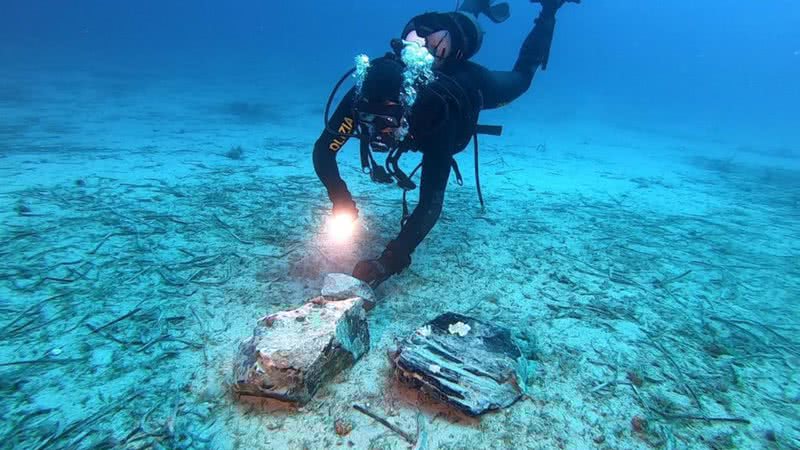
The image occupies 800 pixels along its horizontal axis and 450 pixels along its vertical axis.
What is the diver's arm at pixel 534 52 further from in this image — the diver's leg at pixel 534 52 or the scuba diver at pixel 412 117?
the scuba diver at pixel 412 117

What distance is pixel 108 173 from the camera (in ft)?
20.8

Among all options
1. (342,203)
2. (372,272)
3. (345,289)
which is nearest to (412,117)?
(342,203)

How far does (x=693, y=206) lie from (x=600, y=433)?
24.2 feet

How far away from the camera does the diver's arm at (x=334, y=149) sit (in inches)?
156

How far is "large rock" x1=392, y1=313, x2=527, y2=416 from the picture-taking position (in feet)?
8.14

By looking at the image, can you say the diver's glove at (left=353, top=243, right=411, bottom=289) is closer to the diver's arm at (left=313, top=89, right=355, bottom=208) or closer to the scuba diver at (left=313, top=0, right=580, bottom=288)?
the scuba diver at (left=313, top=0, right=580, bottom=288)

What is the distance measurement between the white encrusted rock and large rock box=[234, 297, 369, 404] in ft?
0.92

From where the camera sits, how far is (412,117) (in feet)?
11.5

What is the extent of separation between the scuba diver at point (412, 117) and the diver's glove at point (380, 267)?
0.4 inches

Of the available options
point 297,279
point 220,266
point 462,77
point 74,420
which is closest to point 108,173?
point 220,266

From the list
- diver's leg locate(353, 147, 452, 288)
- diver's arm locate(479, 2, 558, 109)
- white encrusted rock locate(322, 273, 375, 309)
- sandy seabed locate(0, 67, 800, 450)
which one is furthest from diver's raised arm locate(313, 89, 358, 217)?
diver's arm locate(479, 2, 558, 109)

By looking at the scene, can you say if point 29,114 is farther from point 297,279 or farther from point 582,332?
point 582,332

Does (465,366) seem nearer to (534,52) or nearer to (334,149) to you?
(334,149)

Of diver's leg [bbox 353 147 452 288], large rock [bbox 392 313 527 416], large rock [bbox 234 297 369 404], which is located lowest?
large rock [bbox 392 313 527 416]
